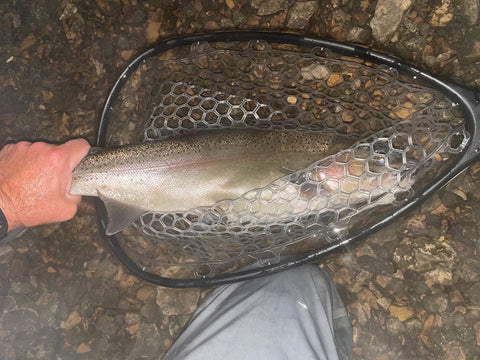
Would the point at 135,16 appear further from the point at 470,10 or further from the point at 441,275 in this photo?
the point at 441,275

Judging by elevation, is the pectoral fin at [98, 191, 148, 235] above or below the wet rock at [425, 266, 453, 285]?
above

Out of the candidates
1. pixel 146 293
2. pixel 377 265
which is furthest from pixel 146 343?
pixel 377 265

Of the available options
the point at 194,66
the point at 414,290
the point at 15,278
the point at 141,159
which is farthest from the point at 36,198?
the point at 414,290

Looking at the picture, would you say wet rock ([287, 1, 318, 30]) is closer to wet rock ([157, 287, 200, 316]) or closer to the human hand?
the human hand

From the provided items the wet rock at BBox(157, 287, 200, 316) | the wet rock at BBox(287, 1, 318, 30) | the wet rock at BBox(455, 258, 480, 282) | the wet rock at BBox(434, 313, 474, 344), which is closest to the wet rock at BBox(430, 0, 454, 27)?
the wet rock at BBox(287, 1, 318, 30)

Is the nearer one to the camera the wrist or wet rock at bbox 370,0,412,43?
the wrist

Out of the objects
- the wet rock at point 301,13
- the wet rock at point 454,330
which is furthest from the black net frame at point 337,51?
the wet rock at point 454,330
